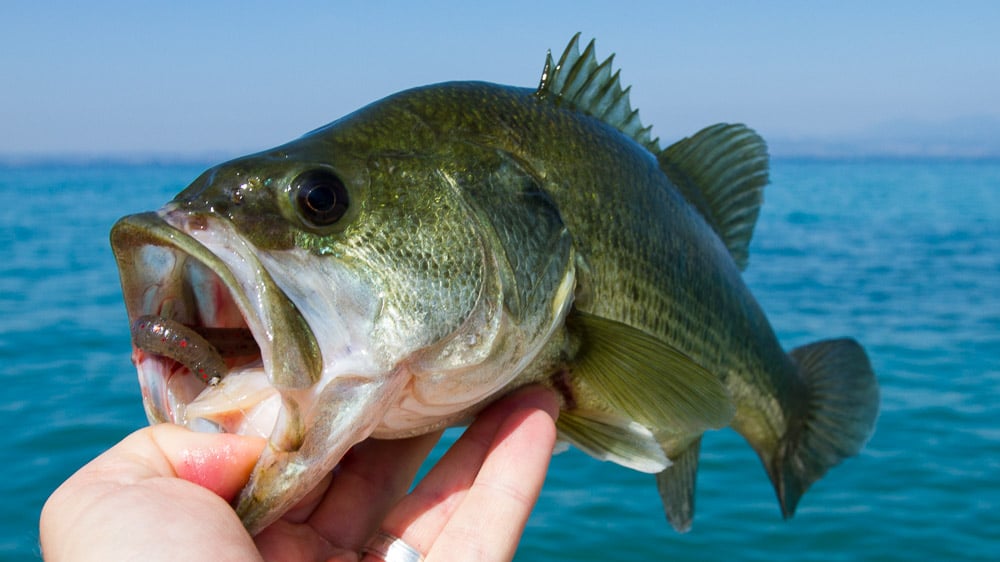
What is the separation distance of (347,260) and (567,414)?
974 millimetres

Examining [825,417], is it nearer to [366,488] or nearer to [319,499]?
[366,488]

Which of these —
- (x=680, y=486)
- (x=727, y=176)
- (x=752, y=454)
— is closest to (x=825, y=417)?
(x=680, y=486)

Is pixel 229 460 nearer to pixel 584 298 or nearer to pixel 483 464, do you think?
pixel 483 464

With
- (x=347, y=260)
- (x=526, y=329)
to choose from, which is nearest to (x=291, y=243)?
(x=347, y=260)

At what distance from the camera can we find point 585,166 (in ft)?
8.51

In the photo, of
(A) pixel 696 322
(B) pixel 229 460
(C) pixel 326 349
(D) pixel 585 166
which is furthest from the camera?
(A) pixel 696 322

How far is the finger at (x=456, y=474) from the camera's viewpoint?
95.0 inches

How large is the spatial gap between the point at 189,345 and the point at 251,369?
0.53 ft

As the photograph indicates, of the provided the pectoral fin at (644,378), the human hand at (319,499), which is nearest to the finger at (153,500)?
the human hand at (319,499)

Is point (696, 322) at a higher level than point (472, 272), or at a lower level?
lower

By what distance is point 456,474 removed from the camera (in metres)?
2.49

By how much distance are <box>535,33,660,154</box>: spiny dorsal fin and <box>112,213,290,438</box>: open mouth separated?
1.12 meters

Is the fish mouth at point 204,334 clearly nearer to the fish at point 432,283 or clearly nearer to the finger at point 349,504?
the fish at point 432,283

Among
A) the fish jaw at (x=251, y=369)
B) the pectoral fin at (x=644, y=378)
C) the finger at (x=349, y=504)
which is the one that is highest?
the fish jaw at (x=251, y=369)
